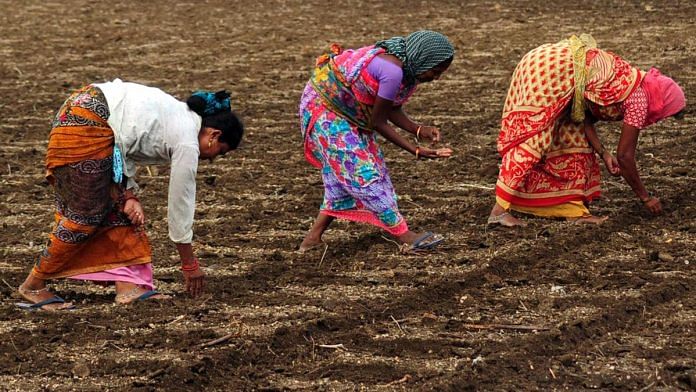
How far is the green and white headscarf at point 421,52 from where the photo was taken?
598cm

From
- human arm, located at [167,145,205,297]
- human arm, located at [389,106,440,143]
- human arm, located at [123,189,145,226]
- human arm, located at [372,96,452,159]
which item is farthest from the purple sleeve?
human arm, located at [123,189,145,226]

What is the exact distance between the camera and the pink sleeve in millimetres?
6590

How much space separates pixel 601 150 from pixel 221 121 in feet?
8.21

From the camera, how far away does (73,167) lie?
530 centimetres

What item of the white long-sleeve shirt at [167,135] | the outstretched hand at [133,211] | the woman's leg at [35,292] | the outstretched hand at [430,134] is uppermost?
the white long-sleeve shirt at [167,135]

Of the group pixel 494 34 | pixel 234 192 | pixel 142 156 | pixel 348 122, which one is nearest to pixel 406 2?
pixel 494 34

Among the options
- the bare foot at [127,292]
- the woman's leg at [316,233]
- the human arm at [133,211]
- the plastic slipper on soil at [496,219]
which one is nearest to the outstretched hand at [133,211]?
the human arm at [133,211]

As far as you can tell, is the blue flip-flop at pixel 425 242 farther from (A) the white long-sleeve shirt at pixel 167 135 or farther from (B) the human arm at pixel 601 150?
(A) the white long-sleeve shirt at pixel 167 135

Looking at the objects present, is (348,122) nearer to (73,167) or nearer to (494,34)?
(73,167)

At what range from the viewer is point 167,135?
5.19m

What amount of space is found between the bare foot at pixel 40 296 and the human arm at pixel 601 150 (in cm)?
310

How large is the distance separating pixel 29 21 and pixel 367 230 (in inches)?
352

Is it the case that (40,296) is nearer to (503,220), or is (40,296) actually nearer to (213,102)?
(213,102)

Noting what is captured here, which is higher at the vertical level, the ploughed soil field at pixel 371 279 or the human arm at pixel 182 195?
the human arm at pixel 182 195
